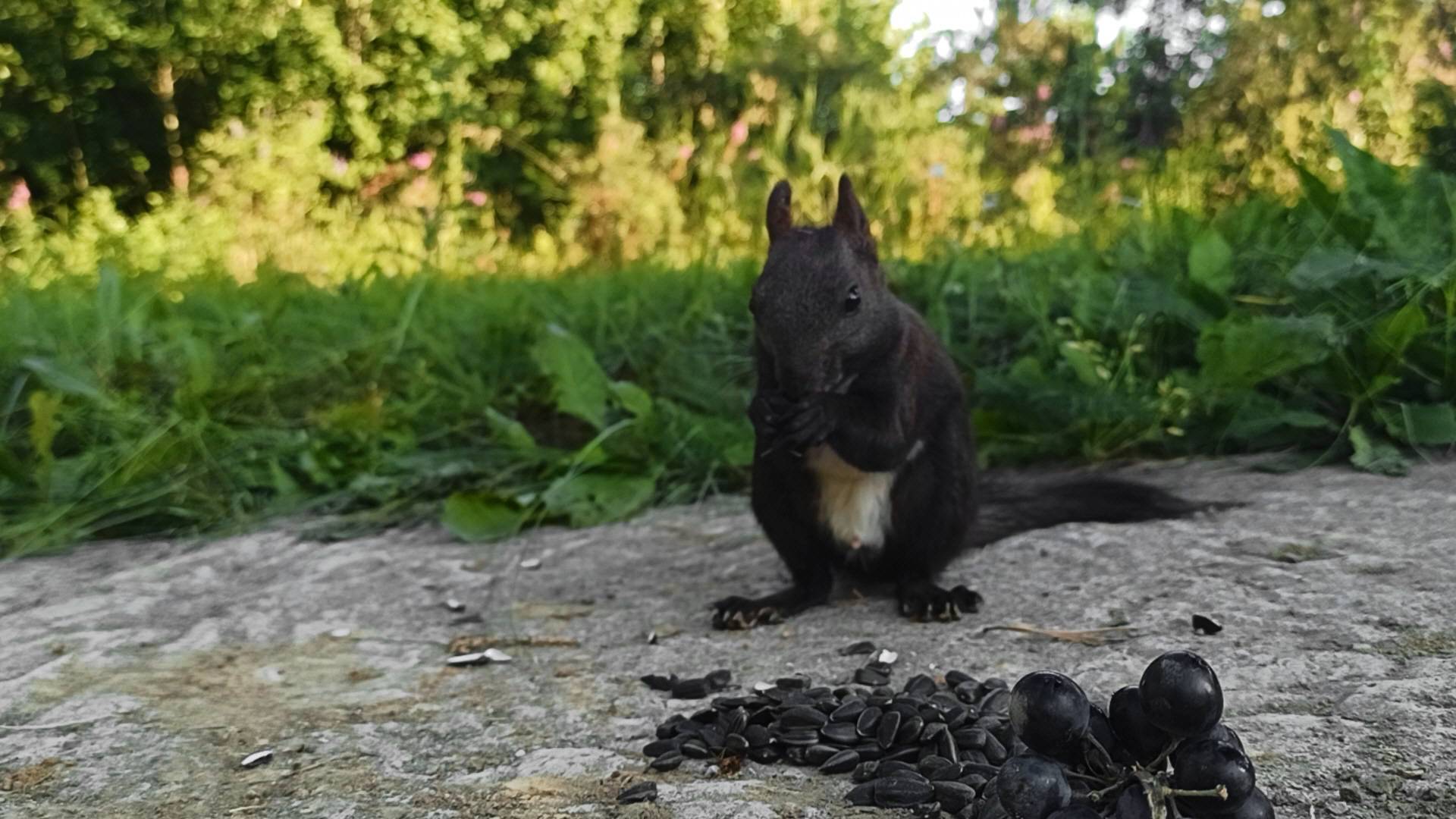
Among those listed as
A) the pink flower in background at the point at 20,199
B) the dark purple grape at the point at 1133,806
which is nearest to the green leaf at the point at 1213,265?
the dark purple grape at the point at 1133,806

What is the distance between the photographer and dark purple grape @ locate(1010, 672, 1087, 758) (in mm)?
980

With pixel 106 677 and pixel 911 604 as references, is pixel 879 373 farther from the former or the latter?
pixel 106 677

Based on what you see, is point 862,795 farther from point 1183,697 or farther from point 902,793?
point 1183,697

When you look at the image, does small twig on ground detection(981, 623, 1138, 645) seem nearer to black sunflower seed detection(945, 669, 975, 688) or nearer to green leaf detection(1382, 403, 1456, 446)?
black sunflower seed detection(945, 669, 975, 688)

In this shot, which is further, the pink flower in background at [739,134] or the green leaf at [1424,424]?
the pink flower in background at [739,134]

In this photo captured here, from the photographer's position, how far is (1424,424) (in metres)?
2.57

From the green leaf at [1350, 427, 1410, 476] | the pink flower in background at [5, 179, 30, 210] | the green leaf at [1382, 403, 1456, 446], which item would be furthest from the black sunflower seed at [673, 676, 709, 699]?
the pink flower in background at [5, 179, 30, 210]

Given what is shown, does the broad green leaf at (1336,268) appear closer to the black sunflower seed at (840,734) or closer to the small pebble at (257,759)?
the black sunflower seed at (840,734)

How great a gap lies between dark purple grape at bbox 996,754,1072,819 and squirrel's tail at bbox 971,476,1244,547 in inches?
54.1

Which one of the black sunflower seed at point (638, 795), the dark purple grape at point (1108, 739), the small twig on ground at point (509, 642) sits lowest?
the small twig on ground at point (509, 642)

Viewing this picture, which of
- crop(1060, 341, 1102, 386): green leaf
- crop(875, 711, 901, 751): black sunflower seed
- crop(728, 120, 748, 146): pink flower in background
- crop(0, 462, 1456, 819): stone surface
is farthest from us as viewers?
crop(728, 120, 748, 146): pink flower in background

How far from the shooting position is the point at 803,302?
1929 mm

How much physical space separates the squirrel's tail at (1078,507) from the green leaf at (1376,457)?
378 mm

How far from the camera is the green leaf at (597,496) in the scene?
2.97 m
